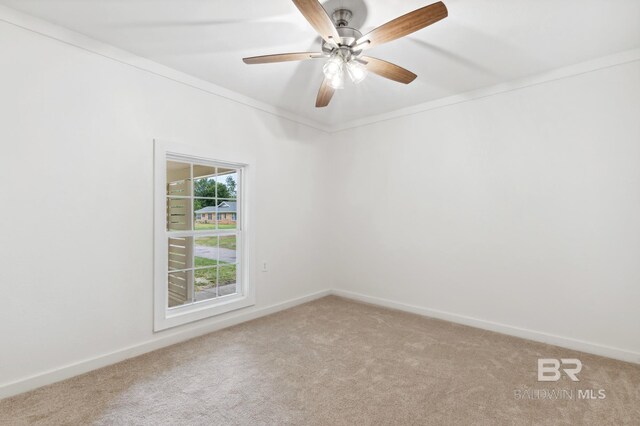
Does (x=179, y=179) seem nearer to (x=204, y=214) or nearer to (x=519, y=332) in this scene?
(x=204, y=214)

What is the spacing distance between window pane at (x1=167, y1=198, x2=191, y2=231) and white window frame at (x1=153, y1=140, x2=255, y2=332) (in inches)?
7.8

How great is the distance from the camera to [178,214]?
3.20 m

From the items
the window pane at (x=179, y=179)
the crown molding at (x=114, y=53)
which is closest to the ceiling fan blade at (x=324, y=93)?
the crown molding at (x=114, y=53)

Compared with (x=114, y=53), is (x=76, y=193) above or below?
below

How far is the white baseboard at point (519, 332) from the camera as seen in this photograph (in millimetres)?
2641

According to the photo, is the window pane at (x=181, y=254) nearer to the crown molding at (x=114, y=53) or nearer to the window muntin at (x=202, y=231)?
the window muntin at (x=202, y=231)

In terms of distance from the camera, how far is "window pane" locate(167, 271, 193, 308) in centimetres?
326

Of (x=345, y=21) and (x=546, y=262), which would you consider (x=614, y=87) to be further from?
(x=345, y=21)

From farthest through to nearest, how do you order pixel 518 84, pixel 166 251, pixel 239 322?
pixel 239 322 → pixel 518 84 → pixel 166 251

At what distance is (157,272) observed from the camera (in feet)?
9.30

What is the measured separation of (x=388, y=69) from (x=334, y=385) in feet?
→ 7.59

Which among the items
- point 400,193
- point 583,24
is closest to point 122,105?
point 400,193

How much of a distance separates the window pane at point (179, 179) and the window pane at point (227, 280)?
914mm

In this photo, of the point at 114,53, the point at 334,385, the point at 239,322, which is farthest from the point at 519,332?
the point at 114,53
